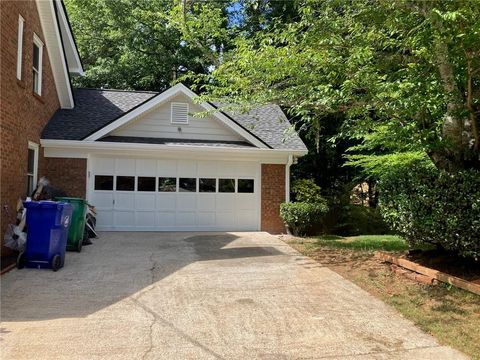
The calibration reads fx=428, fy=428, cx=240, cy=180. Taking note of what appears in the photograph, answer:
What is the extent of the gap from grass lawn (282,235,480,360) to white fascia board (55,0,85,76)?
9897mm

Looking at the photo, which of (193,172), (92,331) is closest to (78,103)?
(193,172)

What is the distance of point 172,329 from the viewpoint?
17.1 feet

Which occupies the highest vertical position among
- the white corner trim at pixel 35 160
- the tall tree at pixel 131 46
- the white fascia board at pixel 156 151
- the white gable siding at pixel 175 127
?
the tall tree at pixel 131 46

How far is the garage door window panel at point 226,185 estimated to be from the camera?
1445cm

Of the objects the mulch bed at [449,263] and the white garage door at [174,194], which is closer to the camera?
the mulch bed at [449,263]

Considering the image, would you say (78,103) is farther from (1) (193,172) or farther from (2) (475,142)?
(2) (475,142)

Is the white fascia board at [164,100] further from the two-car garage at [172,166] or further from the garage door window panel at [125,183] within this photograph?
the garage door window panel at [125,183]

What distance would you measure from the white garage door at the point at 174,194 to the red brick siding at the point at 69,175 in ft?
0.95

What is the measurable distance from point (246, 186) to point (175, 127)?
123 inches

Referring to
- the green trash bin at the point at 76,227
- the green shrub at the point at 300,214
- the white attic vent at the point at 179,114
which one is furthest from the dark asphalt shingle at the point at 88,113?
the green shrub at the point at 300,214

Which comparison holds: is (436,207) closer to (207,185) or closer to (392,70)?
(392,70)

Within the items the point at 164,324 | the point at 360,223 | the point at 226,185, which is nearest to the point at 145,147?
the point at 226,185

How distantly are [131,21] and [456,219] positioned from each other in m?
22.1

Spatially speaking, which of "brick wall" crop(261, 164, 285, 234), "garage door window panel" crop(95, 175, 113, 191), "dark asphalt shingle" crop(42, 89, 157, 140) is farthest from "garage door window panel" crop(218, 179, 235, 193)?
"dark asphalt shingle" crop(42, 89, 157, 140)
